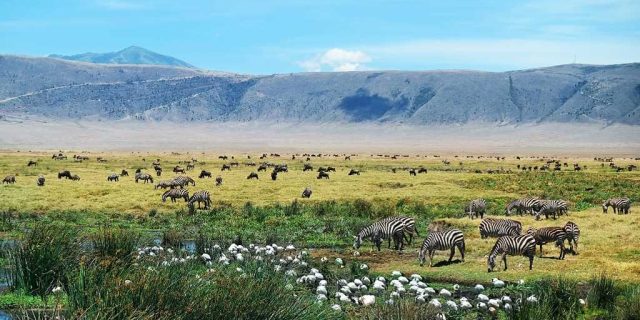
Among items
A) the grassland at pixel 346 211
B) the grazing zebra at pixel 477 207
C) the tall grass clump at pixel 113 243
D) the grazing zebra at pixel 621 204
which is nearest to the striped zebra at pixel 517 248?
the grassland at pixel 346 211

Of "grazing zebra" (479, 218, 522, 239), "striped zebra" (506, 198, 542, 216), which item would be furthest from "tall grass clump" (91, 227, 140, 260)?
"striped zebra" (506, 198, 542, 216)

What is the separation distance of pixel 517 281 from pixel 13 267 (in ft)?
41.9

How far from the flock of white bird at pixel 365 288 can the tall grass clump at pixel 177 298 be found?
237 cm

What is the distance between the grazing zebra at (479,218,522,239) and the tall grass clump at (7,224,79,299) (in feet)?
53.5

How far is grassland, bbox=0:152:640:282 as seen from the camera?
21906 mm

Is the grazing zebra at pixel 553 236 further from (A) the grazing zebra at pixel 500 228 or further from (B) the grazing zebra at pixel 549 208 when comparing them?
(B) the grazing zebra at pixel 549 208

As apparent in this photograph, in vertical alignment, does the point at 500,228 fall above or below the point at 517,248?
below

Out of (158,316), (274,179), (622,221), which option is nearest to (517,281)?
(158,316)

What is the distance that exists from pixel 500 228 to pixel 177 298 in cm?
1827

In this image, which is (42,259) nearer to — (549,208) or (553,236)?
(553,236)

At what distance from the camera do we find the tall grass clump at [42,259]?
14.0m

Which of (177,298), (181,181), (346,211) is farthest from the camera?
(181,181)

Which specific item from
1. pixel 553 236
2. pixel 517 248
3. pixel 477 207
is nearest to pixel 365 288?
pixel 517 248

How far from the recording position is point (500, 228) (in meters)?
25.5
